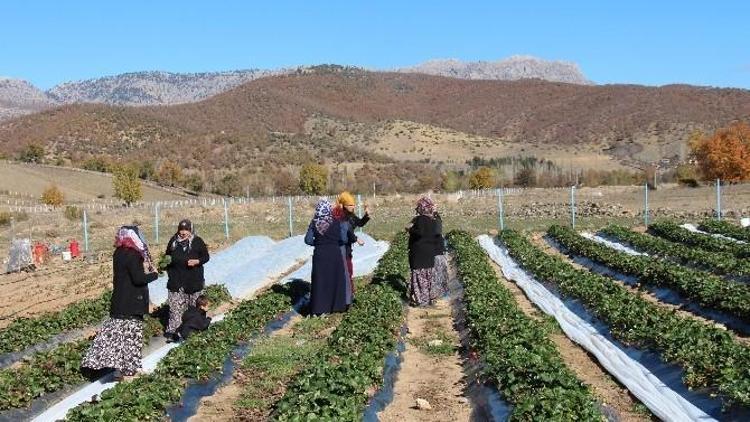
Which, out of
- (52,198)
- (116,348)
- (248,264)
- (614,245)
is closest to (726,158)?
(614,245)

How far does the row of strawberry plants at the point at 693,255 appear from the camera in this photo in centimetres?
1573

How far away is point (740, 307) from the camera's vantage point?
37.0 ft

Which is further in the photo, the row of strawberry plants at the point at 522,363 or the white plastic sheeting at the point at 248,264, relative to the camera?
the white plastic sheeting at the point at 248,264

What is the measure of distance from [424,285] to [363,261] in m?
5.90

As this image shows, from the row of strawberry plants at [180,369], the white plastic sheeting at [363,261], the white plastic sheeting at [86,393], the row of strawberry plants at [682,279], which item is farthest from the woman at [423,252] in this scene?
the white plastic sheeting at [86,393]

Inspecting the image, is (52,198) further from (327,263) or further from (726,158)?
(327,263)

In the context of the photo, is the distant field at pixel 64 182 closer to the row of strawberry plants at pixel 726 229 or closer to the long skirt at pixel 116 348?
the row of strawberry plants at pixel 726 229

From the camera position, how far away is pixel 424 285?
535 inches

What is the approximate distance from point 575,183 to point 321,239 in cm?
6068

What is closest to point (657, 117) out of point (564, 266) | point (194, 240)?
point (564, 266)

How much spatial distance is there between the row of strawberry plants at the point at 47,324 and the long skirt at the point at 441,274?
5217mm

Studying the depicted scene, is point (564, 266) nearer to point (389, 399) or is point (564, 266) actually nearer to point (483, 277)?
point (483, 277)

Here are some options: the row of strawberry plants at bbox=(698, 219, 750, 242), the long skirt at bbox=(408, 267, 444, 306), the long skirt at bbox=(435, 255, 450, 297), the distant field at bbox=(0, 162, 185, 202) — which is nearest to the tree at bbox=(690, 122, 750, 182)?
the row of strawberry plants at bbox=(698, 219, 750, 242)

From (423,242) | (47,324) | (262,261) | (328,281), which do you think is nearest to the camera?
(47,324)
